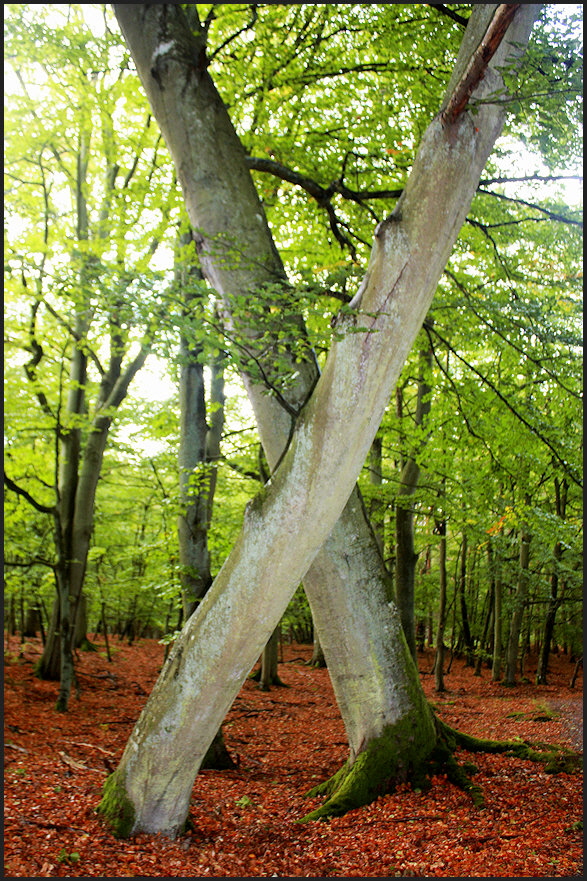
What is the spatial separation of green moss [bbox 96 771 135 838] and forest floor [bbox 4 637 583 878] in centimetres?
6

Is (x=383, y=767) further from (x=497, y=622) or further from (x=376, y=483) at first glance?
(x=497, y=622)

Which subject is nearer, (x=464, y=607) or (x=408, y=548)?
(x=408, y=548)

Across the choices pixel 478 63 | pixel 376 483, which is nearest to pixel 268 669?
pixel 376 483

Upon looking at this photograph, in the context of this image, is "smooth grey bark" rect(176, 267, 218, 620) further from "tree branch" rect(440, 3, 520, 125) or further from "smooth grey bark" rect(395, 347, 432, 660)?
"smooth grey bark" rect(395, 347, 432, 660)

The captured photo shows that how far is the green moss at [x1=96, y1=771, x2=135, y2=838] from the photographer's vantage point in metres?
3.48

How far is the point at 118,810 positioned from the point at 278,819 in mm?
1177

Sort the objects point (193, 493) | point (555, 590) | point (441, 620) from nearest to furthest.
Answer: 1. point (193, 493)
2. point (441, 620)
3. point (555, 590)

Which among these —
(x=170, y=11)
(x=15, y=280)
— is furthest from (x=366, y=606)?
(x=15, y=280)

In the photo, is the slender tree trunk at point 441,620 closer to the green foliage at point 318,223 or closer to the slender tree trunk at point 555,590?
the green foliage at point 318,223

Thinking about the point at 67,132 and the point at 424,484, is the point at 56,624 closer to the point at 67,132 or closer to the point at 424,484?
the point at 424,484

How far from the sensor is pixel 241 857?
3479 mm

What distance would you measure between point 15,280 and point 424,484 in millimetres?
6631

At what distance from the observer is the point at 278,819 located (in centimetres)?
409

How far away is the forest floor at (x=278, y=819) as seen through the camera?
10.5ft
